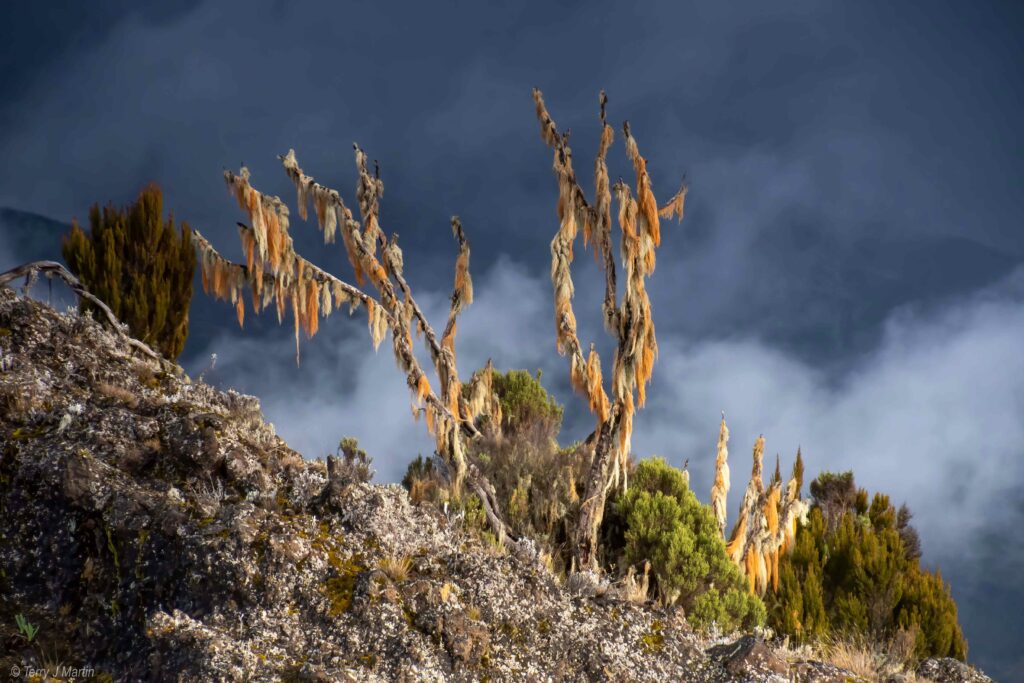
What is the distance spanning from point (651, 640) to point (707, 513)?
401 centimetres

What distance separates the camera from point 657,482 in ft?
35.9

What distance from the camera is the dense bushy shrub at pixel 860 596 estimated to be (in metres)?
11.4

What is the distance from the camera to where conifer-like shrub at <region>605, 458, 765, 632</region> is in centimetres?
952

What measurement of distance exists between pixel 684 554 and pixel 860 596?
155 inches

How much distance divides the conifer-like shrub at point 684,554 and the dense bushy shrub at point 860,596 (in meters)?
A: 1.39

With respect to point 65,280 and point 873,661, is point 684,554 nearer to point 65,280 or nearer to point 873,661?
point 873,661

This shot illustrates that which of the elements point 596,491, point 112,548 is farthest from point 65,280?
point 596,491

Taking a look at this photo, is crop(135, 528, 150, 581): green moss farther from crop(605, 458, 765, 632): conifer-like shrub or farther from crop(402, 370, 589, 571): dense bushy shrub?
crop(605, 458, 765, 632): conifer-like shrub

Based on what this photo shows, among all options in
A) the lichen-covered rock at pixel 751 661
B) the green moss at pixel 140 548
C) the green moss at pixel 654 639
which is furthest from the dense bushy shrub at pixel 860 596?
the green moss at pixel 140 548

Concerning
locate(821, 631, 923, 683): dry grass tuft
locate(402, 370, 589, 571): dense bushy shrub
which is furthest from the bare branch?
locate(821, 631, 923, 683): dry grass tuft

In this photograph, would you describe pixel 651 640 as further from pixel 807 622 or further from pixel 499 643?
pixel 807 622

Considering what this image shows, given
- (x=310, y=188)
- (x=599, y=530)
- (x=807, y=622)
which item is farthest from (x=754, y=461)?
(x=310, y=188)

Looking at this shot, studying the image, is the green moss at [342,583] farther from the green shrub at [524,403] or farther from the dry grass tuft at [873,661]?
the green shrub at [524,403]

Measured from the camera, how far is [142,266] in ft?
36.5
